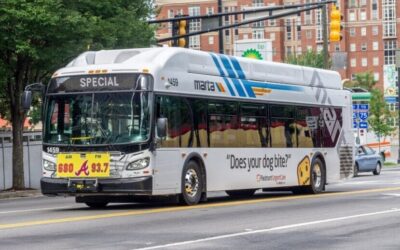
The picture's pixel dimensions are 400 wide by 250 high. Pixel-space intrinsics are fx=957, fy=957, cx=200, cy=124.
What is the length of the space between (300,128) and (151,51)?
6.67 metres

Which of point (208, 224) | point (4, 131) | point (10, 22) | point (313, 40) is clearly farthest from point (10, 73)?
point (313, 40)

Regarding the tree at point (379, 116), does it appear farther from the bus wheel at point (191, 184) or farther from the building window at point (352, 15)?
the bus wheel at point (191, 184)

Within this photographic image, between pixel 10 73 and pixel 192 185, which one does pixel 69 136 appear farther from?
pixel 10 73

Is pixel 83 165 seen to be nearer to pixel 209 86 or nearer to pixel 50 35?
pixel 209 86

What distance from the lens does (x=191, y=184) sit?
20.3 meters

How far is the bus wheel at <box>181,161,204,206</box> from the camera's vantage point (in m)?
20.0

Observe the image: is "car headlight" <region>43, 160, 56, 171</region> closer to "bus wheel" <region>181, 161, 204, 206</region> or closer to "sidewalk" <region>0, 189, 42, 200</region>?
"bus wheel" <region>181, 161, 204, 206</region>

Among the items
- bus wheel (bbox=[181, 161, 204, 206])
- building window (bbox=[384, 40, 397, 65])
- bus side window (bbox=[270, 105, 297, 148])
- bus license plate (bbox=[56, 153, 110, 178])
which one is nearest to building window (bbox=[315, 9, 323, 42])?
building window (bbox=[384, 40, 397, 65])

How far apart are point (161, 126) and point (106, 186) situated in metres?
1.59

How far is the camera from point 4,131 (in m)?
35.9

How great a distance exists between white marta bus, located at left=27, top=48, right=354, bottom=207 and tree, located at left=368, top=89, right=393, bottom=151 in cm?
4847

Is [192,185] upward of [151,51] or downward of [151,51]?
downward

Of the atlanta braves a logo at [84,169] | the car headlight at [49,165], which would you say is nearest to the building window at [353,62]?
the car headlight at [49,165]

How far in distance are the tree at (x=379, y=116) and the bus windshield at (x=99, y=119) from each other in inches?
2122
